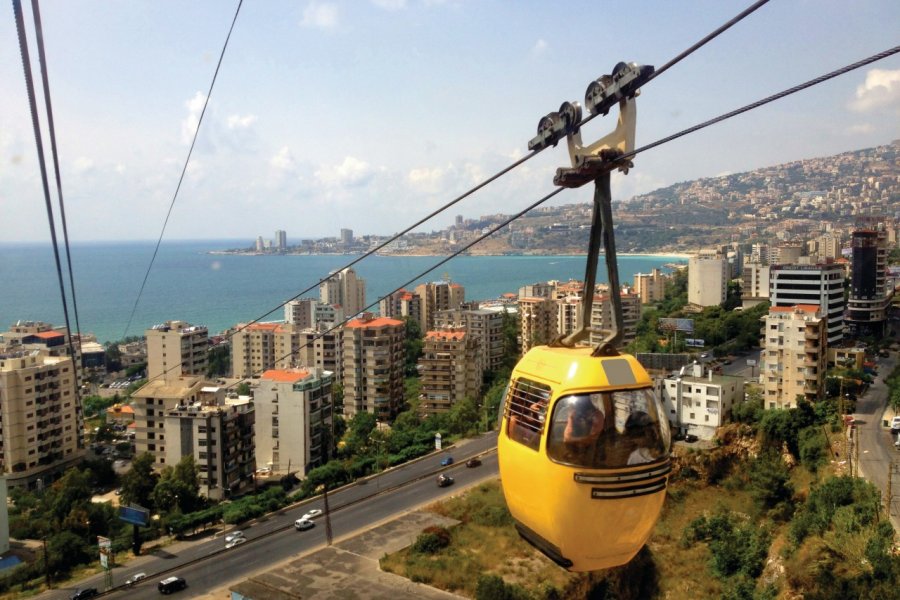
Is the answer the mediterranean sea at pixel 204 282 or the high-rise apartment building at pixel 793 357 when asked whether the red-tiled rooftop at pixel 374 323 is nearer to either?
the high-rise apartment building at pixel 793 357

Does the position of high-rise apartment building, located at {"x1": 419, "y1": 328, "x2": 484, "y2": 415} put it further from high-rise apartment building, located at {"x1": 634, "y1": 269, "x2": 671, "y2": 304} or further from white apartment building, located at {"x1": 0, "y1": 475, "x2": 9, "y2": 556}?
high-rise apartment building, located at {"x1": 634, "y1": 269, "x2": 671, "y2": 304}

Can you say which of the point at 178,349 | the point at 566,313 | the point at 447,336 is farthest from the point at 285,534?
the point at 566,313

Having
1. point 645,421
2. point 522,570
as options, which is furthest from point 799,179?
point 645,421

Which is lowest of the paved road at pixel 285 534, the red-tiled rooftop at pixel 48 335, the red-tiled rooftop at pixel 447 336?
the paved road at pixel 285 534

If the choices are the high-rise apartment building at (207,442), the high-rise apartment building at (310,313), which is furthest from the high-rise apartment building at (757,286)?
the high-rise apartment building at (207,442)

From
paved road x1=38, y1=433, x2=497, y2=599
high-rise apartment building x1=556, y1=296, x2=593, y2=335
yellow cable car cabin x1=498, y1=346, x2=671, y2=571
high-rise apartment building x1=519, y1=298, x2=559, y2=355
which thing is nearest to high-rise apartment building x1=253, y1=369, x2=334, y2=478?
paved road x1=38, y1=433, x2=497, y2=599

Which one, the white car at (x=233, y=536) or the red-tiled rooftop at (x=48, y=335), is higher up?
the red-tiled rooftop at (x=48, y=335)
